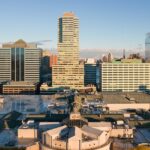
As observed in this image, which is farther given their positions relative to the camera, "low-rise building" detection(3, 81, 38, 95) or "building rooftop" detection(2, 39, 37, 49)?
"building rooftop" detection(2, 39, 37, 49)

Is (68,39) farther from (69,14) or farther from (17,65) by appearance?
(17,65)

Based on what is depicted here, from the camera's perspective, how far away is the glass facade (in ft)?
285

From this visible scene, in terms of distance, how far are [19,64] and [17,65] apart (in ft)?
1.70

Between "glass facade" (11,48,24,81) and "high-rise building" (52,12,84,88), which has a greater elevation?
"high-rise building" (52,12,84,88)

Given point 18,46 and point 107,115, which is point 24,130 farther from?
point 18,46

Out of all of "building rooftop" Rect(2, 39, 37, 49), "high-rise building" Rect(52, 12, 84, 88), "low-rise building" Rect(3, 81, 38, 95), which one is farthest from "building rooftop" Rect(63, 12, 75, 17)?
"low-rise building" Rect(3, 81, 38, 95)

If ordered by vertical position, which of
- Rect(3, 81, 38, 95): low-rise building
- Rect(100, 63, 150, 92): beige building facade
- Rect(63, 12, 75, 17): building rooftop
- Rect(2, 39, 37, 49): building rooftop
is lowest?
Rect(3, 81, 38, 95): low-rise building

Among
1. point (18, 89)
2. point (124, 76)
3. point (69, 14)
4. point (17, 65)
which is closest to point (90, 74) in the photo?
point (69, 14)

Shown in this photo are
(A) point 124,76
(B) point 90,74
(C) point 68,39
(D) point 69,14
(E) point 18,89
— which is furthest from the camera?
(B) point 90,74

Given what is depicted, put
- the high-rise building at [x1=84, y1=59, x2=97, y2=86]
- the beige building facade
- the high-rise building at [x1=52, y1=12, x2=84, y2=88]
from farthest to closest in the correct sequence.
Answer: the high-rise building at [x1=84, y1=59, x2=97, y2=86] < the high-rise building at [x1=52, y1=12, x2=84, y2=88] < the beige building facade

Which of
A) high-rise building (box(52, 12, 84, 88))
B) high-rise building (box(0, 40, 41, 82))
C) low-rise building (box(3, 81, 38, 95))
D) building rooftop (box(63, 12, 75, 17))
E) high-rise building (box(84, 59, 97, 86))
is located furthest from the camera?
high-rise building (box(84, 59, 97, 86))

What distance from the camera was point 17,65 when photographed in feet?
286

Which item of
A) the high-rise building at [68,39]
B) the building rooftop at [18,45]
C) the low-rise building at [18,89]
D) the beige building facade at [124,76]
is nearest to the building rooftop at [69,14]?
the high-rise building at [68,39]

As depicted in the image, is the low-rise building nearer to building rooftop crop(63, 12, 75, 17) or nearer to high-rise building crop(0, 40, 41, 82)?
high-rise building crop(0, 40, 41, 82)
